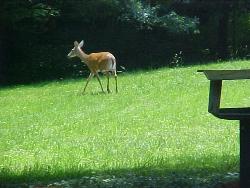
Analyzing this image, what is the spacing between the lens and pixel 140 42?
28.8 m

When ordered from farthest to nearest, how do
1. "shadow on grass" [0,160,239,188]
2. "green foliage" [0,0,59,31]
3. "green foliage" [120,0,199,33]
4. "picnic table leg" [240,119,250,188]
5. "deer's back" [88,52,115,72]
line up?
"green foliage" [120,0,199,33]
"green foliage" [0,0,59,31]
"deer's back" [88,52,115,72]
"shadow on grass" [0,160,239,188]
"picnic table leg" [240,119,250,188]

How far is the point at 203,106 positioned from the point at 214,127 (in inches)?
119

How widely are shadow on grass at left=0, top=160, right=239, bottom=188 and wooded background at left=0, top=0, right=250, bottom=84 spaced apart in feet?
60.1

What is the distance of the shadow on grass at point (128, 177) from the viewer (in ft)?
21.3

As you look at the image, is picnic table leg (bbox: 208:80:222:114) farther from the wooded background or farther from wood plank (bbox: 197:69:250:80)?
the wooded background

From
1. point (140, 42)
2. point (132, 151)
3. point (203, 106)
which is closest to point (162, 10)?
point (140, 42)

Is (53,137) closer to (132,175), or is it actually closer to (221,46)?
(132,175)

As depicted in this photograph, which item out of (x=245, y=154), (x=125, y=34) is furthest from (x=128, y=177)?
(x=125, y=34)

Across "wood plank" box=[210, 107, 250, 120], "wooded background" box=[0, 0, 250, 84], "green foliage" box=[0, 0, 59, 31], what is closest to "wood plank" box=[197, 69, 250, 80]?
"wood plank" box=[210, 107, 250, 120]

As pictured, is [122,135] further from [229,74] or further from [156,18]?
[156,18]

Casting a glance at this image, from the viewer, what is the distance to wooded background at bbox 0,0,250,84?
26.6m

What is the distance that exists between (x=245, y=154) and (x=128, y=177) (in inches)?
56.3

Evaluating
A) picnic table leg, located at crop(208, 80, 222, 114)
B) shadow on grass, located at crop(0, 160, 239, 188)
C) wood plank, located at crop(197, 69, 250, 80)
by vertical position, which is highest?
wood plank, located at crop(197, 69, 250, 80)

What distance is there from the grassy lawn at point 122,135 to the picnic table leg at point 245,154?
55cm
